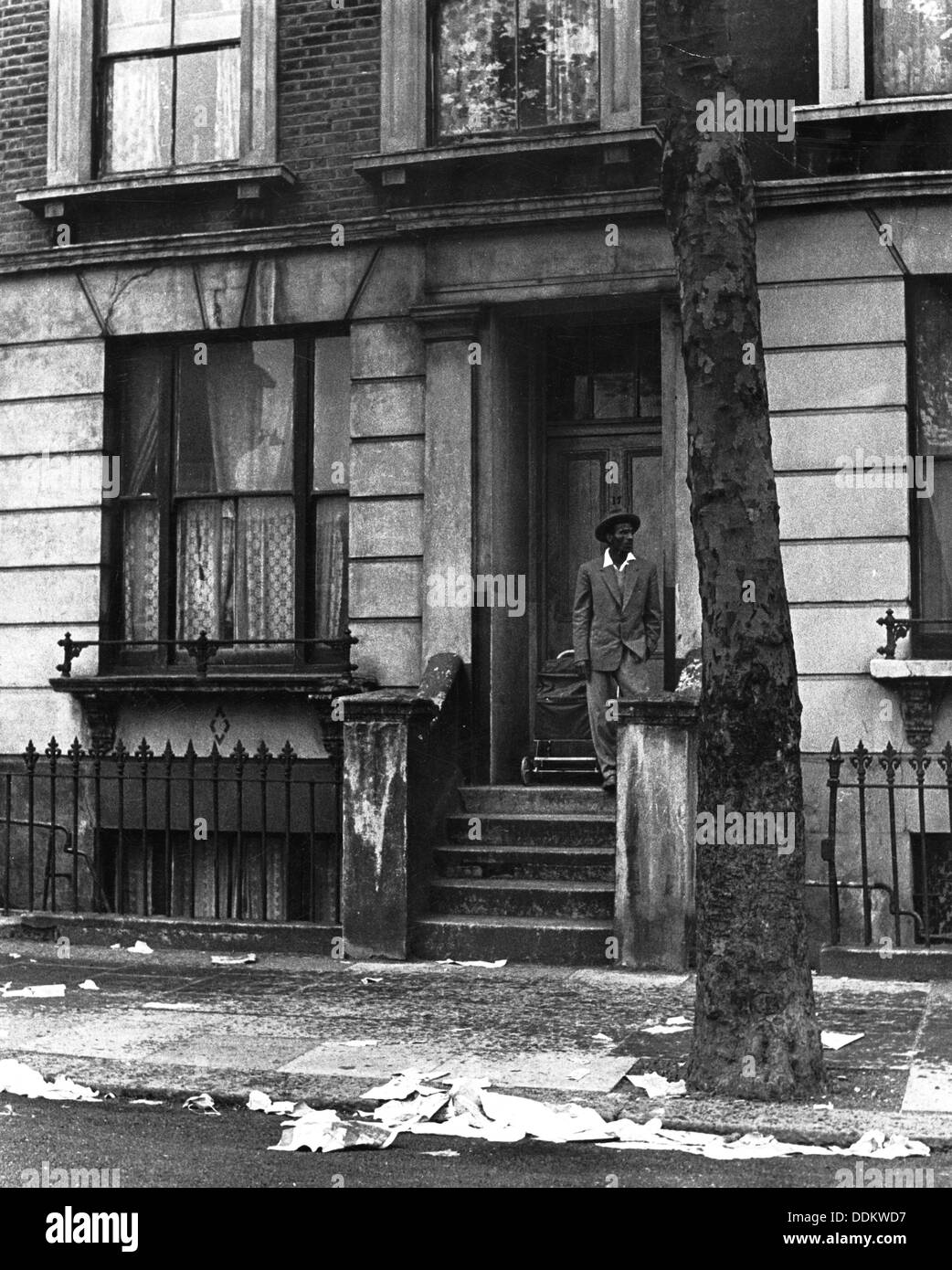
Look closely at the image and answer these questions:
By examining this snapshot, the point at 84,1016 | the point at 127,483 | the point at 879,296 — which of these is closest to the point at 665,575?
the point at 879,296

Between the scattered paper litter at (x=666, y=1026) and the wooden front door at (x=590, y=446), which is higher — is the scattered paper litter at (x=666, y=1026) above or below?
below

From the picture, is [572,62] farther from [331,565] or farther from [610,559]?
[331,565]

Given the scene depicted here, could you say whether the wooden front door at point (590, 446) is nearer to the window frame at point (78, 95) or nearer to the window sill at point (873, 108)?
the window sill at point (873, 108)

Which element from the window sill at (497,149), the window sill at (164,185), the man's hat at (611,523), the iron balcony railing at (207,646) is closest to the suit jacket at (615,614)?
the man's hat at (611,523)

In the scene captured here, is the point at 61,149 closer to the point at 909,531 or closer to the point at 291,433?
the point at 291,433

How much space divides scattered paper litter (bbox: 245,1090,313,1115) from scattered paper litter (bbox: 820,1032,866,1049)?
262 cm

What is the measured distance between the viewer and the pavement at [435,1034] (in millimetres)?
7059

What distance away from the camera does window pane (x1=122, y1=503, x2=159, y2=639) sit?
14.0 m

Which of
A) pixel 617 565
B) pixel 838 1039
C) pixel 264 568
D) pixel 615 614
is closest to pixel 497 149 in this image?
pixel 617 565

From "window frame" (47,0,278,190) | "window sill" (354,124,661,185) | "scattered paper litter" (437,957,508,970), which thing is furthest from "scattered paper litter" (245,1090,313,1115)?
"window frame" (47,0,278,190)

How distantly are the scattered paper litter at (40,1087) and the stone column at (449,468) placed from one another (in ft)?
18.7

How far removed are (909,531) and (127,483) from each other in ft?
21.2

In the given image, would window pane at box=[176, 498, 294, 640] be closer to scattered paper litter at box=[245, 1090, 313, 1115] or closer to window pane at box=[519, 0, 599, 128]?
window pane at box=[519, 0, 599, 128]

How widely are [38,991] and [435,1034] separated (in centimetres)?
279
